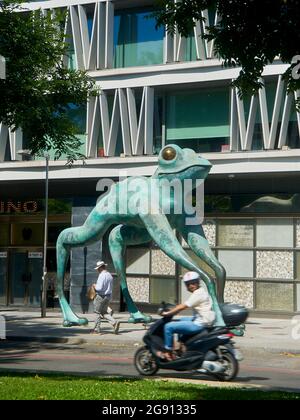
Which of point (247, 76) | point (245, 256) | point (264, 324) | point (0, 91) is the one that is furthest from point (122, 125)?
point (247, 76)

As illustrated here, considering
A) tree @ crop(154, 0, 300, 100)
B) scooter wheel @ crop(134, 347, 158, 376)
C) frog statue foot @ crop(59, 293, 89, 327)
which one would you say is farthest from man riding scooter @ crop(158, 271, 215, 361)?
frog statue foot @ crop(59, 293, 89, 327)

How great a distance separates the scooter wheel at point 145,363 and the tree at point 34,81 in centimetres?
782

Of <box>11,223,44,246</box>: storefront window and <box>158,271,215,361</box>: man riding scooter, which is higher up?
<box>11,223,44,246</box>: storefront window

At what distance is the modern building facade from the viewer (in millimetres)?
28344

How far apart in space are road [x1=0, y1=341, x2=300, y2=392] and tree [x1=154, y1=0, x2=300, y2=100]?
491cm

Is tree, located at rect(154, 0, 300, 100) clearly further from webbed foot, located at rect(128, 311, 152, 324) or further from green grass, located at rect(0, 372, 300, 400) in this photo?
webbed foot, located at rect(128, 311, 152, 324)

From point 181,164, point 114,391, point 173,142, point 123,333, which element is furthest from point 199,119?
point 114,391

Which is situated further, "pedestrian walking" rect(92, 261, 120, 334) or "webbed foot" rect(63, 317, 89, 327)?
"webbed foot" rect(63, 317, 89, 327)

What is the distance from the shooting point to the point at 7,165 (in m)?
31.8

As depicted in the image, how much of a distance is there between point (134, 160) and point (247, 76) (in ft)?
64.1

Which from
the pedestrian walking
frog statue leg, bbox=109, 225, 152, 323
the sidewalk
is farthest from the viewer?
frog statue leg, bbox=109, 225, 152, 323

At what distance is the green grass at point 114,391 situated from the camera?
9.45 m

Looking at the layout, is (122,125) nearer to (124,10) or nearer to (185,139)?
(185,139)

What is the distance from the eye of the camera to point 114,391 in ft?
32.5
